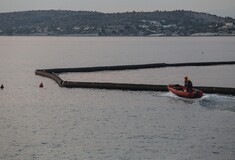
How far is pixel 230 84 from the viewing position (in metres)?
73.5

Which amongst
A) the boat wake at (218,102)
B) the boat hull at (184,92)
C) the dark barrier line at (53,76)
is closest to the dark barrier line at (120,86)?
the dark barrier line at (53,76)

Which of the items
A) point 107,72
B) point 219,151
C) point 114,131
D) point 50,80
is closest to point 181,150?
point 219,151

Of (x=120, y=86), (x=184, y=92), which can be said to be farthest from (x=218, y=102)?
(x=120, y=86)

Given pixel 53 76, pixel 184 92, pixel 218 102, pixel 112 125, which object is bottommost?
pixel 112 125

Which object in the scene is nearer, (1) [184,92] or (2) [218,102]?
(2) [218,102]

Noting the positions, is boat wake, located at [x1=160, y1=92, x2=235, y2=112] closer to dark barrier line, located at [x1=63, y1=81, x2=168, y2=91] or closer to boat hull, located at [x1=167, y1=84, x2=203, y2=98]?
boat hull, located at [x1=167, y1=84, x2=203, y2=98]

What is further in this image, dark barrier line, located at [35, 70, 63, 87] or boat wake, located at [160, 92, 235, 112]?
dark barrier line, located at [35, 70, 63, 87]

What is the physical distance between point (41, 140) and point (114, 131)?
5764 millimetres

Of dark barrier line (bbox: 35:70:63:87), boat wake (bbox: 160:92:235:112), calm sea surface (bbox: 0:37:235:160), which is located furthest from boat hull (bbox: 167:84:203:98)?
dark barrier line (bbox: 35:70:63:87)

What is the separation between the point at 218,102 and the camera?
162 feet

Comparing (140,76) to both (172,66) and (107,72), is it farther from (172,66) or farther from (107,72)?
(172,66)

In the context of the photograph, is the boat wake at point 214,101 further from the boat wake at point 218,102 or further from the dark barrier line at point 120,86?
the dark barrier line at point 120,86

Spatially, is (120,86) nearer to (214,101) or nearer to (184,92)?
(184,92)

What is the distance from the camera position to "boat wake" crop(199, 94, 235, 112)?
47194 millimetres
